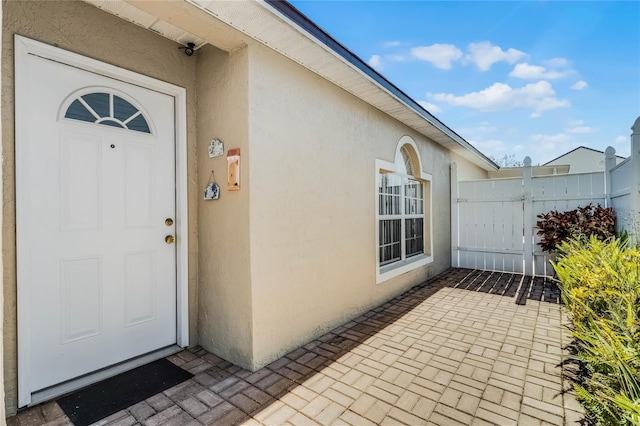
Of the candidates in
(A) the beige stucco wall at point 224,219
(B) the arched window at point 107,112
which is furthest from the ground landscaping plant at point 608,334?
(B) the arched window at point 107,112

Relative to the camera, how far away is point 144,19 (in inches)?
114

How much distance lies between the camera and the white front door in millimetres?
2473

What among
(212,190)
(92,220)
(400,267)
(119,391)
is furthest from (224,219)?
(400,267)

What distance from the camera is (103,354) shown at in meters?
2.88

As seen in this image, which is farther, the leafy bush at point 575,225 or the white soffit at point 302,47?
the leafy bush at point 575,225

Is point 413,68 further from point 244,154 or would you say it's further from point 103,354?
point 103,354

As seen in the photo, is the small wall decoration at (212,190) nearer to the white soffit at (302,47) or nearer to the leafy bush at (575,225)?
the white soffit at (302,47)

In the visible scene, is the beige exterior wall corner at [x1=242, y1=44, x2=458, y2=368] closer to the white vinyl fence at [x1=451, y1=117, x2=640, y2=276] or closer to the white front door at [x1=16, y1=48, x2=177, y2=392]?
the white front door at [x1=16, y1=48, x2=177, y2=392]

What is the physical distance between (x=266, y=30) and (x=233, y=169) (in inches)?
54.0

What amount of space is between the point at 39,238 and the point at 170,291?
1296 millimetres

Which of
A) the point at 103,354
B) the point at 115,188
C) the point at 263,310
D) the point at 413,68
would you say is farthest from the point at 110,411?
the point at 413,68

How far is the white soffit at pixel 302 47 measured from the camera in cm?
247

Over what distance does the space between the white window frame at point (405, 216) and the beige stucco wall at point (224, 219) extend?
261cm

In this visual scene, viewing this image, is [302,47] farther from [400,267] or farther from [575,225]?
[575,225]
